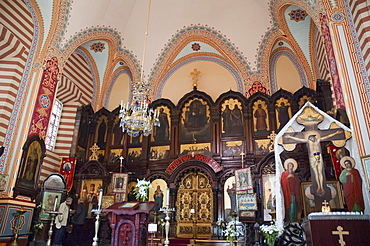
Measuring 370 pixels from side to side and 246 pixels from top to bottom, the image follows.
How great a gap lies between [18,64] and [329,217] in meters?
10.9

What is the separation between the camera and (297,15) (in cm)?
1272

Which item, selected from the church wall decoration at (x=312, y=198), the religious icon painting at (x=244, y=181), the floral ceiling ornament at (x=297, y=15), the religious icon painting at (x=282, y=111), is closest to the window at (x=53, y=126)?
the religious icon painting at (x=244, y=181)

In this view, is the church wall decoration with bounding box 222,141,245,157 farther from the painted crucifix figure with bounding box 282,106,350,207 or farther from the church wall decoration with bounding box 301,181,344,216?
the painted crucifix figure with bounding box 282,106,350,207

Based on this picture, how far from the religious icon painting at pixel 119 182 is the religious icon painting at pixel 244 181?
4.58 metres

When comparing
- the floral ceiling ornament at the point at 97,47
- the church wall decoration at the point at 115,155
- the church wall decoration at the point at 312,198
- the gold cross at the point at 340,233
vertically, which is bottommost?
the gold cross at the point at 340,233

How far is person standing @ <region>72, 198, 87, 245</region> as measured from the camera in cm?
1134

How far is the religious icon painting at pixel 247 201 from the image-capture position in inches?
417

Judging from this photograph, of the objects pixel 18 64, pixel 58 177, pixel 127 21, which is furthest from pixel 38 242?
pixel 127 21

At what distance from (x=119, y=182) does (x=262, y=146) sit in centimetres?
614

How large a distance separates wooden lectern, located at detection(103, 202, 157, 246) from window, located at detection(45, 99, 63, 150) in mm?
8031

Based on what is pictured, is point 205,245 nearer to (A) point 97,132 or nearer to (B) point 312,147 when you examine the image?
(B) point 312,147

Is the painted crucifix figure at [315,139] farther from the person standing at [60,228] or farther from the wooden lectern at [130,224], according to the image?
the person standing at [60,228]

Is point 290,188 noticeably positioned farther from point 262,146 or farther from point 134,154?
point 134,154

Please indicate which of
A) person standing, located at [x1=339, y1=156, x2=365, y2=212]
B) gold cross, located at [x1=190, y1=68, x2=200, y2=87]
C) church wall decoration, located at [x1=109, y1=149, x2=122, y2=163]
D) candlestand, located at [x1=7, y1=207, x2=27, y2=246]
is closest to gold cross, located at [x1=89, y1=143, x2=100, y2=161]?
church wall decoration, located at [x1=109, y1=149, x2=122, y2=163]
